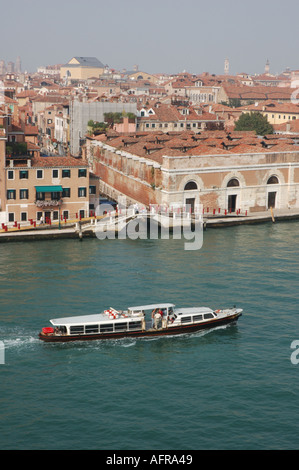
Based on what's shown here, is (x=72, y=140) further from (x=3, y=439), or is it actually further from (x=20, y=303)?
(x=3, y=439)

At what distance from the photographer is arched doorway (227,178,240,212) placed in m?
45.7

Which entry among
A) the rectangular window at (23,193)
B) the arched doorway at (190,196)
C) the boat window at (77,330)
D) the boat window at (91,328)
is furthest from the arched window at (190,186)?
the boat window at (77,330)

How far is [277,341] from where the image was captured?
24.3 m

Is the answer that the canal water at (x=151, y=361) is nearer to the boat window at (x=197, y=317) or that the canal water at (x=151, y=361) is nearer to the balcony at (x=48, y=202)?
the boat window at (x=197, y=317)

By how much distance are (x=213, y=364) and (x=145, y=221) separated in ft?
67.3

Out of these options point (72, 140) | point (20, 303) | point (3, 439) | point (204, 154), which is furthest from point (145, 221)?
point (72, 140)

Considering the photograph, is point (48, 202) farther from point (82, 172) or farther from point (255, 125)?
point (255, 125)

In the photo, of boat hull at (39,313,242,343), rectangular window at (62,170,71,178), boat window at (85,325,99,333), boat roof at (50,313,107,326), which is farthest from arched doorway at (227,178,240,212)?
boat window at (85,325,99,333)

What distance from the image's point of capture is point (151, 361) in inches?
893

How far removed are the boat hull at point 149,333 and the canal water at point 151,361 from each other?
0.23 metres

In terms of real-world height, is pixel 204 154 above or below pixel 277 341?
above

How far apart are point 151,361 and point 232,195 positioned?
24.8 m

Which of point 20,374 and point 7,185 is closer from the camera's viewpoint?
point 20,374
